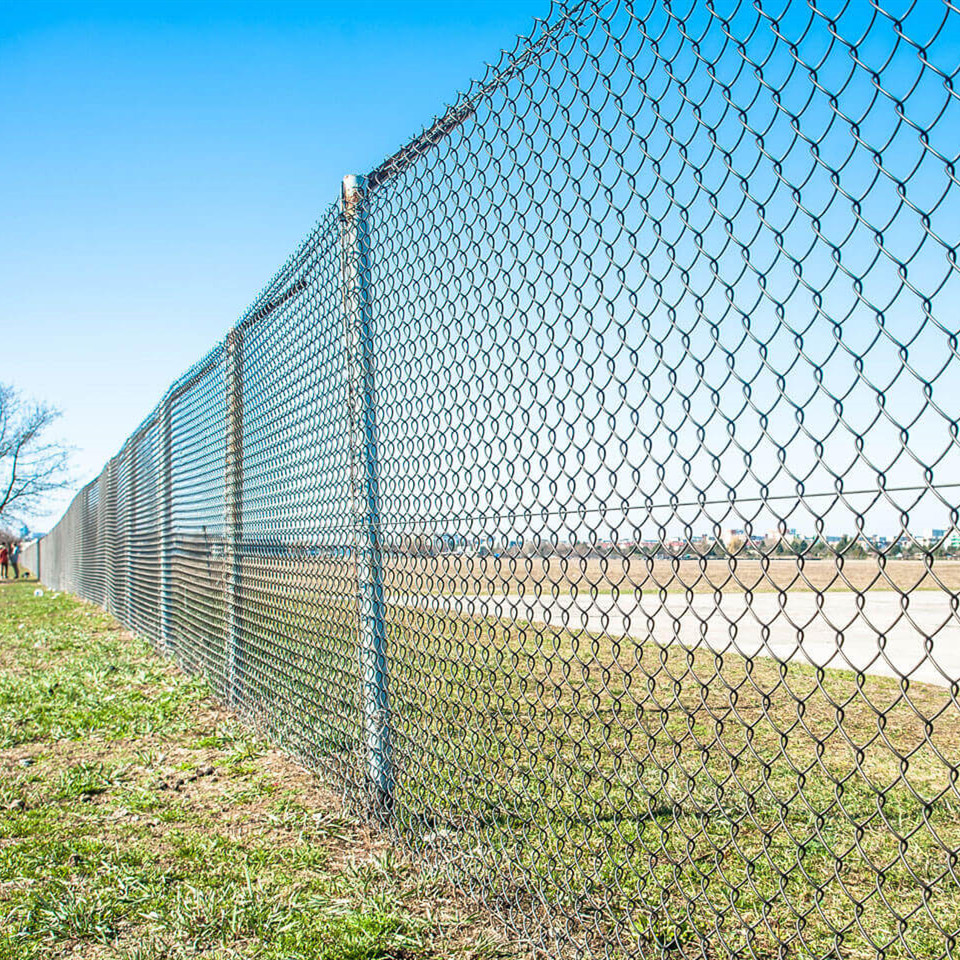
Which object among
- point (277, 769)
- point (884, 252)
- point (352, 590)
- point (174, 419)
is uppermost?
point (174, 419)

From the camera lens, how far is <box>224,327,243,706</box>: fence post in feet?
19.4

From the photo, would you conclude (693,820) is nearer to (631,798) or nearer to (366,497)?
(631,798)

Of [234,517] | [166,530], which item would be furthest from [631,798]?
[166,530]

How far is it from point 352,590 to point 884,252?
2791 millimetres

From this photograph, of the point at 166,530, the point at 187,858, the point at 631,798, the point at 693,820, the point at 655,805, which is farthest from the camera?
the point at 166,530

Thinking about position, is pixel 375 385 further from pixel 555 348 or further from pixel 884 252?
pixel 884 252

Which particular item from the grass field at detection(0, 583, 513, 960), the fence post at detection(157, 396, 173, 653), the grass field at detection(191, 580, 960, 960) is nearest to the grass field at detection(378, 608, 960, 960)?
the grass field at detection(191, 580, 960, 960)

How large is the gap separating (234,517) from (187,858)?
303 centimetres

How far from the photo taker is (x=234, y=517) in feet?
19.9

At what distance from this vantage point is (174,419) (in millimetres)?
8289

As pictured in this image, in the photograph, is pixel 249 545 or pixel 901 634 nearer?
pixel 249 545

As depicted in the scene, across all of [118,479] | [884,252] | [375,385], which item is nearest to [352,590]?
[375,385]

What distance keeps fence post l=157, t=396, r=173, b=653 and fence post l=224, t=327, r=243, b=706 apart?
2.52 metres

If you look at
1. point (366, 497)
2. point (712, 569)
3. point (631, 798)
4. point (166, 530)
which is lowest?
point (631, 798)
